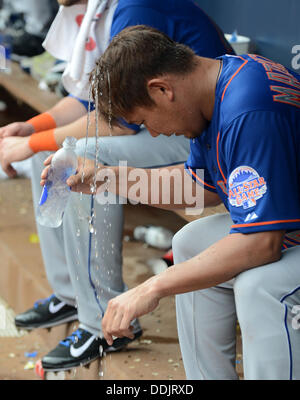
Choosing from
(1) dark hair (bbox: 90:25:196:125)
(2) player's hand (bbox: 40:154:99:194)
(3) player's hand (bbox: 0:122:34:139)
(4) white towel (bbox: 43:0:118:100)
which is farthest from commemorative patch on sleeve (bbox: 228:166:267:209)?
(3) player's hand (bbox: 0:122:34:139)

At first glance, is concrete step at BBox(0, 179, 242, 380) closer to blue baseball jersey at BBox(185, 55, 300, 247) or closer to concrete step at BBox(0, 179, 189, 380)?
concrete step at BBox(0, 179, 189, 380)

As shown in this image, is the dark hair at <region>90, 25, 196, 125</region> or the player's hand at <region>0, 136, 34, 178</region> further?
the player's hand at <region>0, 136, 34, 178</region>

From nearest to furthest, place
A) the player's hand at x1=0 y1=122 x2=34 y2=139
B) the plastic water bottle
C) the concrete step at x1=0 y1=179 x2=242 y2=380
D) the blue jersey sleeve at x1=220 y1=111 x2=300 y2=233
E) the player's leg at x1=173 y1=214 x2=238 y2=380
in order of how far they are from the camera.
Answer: the blue jersey sleeve at x1=220 y1=111 x2=300 y2=233, the player's leg at x1=173 y1=214 x2=238 y2=380, the plastic water bottle, the concrete step at x1=0 y1=179 x2=242 y2=380, the player's hand at x1=0 y1=122 x2=34 y2=139

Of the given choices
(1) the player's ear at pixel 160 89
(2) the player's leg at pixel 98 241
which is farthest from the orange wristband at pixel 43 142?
(1) the player's ear at pixel 160 89

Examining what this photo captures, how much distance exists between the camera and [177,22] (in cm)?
256

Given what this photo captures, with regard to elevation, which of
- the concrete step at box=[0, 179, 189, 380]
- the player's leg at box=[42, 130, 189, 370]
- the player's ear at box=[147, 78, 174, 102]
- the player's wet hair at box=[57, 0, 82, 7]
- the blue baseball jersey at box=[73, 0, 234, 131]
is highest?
the player's ear at box=[147, 78, 174, 102]

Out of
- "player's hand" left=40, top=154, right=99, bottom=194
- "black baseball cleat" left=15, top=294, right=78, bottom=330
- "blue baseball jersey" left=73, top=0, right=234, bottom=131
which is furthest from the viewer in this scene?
"black baseball cleat" left=15, top=294, right=78, bottom=330

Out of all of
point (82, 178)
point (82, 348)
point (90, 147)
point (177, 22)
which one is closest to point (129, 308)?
→ point (82, 178)

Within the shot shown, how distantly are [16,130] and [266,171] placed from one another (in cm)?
158

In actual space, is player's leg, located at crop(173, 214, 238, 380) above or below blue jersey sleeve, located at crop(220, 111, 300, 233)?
below

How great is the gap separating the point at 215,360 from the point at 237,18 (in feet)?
6.65

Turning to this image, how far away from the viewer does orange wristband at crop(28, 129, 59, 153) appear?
282cm

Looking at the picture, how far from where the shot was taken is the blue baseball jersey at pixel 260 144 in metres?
1.68

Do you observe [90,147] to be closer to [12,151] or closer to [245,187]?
[12,151]
